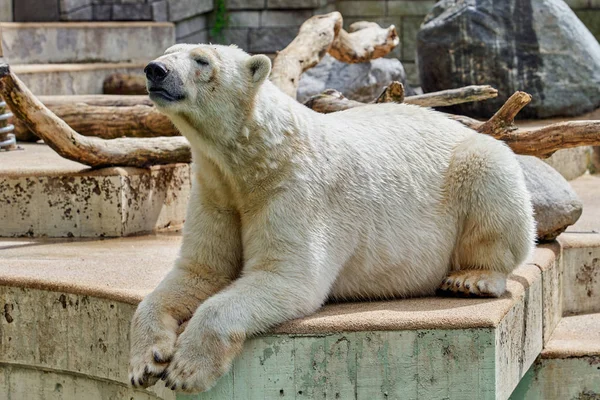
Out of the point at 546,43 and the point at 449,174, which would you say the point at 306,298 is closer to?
the point at 449,174

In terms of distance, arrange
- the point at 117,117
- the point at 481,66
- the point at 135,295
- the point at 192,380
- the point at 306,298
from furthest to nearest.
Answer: the point at 481,66 → the point at 117,117 → the point at 135,295 → the point at 306,298 → the point at 192,380

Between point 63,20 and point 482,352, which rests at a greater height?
point 63,20

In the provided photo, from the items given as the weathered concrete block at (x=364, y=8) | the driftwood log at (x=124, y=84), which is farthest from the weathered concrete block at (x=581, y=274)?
the weathered concrete block at (x=364, y=8)

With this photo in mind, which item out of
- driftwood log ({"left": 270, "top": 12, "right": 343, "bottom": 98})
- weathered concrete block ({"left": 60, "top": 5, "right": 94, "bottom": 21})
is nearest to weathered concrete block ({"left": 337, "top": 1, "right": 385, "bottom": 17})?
weathered concrete block ({"left": 60, "top": 5, "right": 94, "bottom": 21})

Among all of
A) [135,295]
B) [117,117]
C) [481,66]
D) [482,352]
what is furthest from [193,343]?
[481,66]

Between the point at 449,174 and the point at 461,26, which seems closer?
the point at 449,174

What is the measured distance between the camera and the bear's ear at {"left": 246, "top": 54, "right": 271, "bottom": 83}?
143 inches

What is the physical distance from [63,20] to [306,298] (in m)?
7.63

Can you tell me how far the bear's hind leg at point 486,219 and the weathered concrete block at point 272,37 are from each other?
8968mm

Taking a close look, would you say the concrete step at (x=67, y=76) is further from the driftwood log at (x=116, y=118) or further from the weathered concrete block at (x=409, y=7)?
the weathered concrete block at (x=409, y=7)

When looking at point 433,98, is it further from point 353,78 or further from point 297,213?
point 353,78

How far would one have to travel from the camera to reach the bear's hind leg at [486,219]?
407 centimetres

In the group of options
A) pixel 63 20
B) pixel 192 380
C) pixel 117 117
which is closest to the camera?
pixel 192 380

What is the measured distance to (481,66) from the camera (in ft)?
30.5
